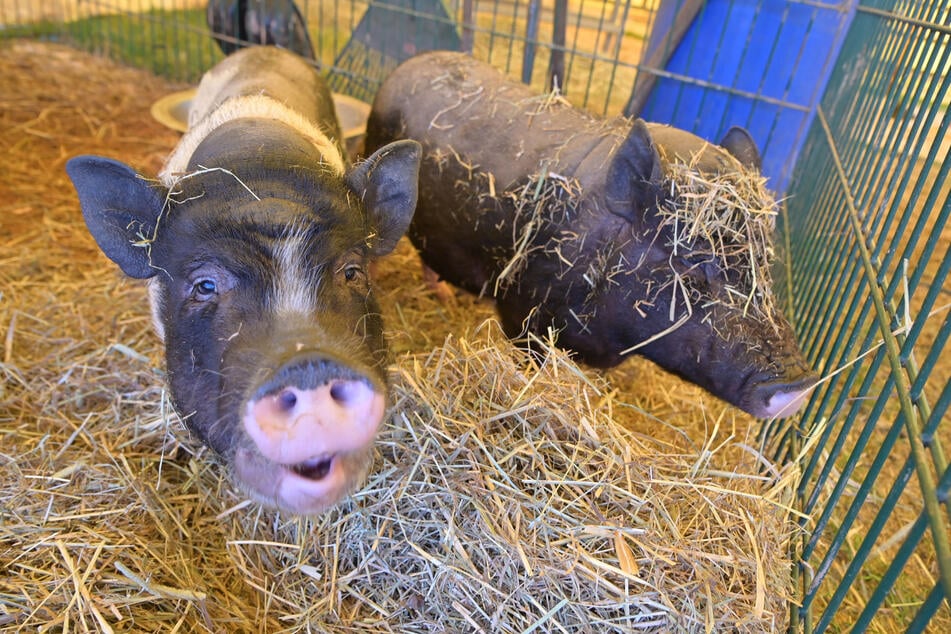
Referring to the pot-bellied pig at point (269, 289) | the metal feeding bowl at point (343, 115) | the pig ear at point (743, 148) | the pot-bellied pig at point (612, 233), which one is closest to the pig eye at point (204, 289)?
the pot-bellied pig at point (269, 289)

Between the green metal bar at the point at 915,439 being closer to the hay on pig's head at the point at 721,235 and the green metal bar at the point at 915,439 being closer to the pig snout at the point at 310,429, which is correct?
the hay on pig's head at the point at 721,235

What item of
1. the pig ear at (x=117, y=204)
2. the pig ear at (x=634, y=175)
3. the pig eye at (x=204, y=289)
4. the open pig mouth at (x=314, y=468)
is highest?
the pig ear at (x=634, y=175)

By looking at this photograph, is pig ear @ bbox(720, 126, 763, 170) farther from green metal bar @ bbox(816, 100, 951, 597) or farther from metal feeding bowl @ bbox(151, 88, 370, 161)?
metal feeding bowl @ bbox(151, 88, 370, 161)

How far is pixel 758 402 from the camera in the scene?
2773mm

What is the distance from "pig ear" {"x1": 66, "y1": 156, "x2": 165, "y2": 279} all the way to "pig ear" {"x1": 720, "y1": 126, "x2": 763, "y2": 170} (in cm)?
265

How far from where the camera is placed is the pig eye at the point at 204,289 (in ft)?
7.36

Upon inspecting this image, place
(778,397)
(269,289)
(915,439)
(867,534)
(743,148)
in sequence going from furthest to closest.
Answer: (743,148) < (778,397) < (269,289) < (867,534) < (915,439)

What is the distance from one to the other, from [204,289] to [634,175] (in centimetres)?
180

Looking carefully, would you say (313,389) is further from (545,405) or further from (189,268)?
(545,405)

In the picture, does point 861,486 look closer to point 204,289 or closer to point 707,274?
point 707,274

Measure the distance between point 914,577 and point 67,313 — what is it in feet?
15.3

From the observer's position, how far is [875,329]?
2.59 m

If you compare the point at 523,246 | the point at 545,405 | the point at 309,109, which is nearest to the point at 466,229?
the point at 523,246

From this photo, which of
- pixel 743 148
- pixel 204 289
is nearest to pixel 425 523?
pixel 204 289
